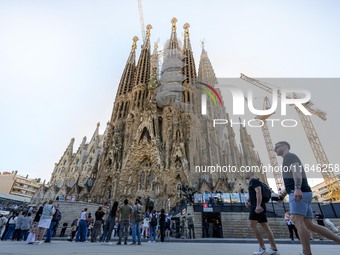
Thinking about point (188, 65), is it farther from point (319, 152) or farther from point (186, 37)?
point (319, 152)

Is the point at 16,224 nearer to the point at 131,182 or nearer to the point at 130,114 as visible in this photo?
the point at 131,182

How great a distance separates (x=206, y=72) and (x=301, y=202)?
144 ft

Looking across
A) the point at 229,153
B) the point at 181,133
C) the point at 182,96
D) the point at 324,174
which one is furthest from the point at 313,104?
the point at 181,133

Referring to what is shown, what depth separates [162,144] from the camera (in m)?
31.4

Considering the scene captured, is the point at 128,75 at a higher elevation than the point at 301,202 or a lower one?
higher

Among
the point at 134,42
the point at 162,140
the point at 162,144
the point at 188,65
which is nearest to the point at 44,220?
the point at 162,144

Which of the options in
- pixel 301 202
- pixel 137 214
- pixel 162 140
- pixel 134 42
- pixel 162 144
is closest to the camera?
pixel 301 202

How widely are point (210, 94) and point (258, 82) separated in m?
20.0

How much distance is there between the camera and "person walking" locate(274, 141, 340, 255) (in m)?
2.89

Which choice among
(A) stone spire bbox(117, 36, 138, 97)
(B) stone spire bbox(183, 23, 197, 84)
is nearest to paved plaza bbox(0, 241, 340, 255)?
(B) stone spire bbox(183, 23, 197, 84)

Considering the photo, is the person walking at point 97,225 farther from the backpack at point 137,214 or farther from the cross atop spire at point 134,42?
the cross atop spire at point 134,42

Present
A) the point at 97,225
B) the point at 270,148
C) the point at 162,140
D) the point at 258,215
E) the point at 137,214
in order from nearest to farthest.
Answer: the point at 258,215 → the point at 137,214 → the point at 97,225 → the point at 162,140 → the point at 270,148

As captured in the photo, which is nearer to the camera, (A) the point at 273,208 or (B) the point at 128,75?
(A) the point at 273,208

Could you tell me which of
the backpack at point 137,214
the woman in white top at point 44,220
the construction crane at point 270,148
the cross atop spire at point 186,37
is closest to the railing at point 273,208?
the backpack at point 137,214
